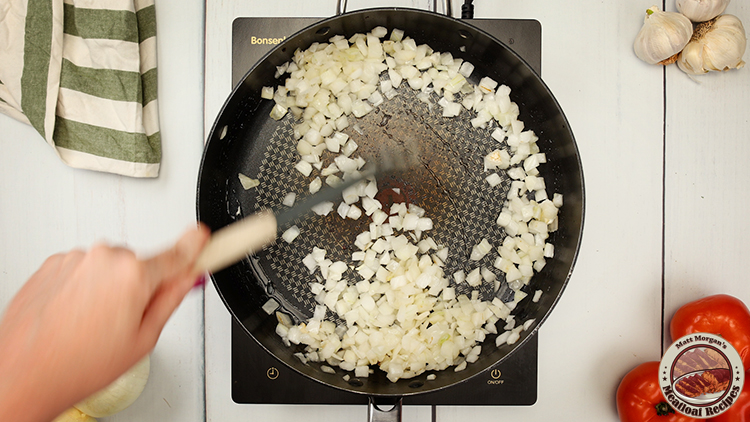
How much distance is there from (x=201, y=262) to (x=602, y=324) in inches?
32.7

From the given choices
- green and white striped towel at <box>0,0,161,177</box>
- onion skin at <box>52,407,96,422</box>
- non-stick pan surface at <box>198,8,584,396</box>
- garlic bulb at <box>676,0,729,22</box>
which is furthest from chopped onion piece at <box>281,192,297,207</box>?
garlic bulb at <box>676,0,729,22</box>

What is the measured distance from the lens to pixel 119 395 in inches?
34.7

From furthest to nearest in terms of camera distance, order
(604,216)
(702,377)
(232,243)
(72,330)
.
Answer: (604,216), (702,377), (232,243), (72,330)

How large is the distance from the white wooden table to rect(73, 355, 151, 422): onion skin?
2.1 inches

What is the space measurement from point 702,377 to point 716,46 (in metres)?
0.65

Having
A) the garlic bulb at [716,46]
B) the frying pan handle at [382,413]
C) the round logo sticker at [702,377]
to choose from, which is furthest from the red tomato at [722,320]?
the frying pan handle at [382,413]

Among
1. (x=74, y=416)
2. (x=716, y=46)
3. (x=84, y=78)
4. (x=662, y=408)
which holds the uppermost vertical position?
(x=716, y=46)

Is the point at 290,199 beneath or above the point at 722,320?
above

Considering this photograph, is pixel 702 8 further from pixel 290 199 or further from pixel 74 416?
pixel 74 416

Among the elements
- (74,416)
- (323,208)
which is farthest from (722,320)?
(74,416)

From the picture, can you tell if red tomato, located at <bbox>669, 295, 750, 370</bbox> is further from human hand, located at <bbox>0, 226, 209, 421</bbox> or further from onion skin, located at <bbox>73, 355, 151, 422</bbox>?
onion skin, located at <bbox>73, 355, 151, 422</bbox>

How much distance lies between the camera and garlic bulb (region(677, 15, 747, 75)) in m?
0.91

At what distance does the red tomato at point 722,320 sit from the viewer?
90 cm

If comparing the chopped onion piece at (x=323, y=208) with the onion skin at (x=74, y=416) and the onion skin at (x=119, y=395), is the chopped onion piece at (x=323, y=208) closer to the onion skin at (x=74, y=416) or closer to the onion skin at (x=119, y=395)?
the onion skin at (x=119, y=395)
